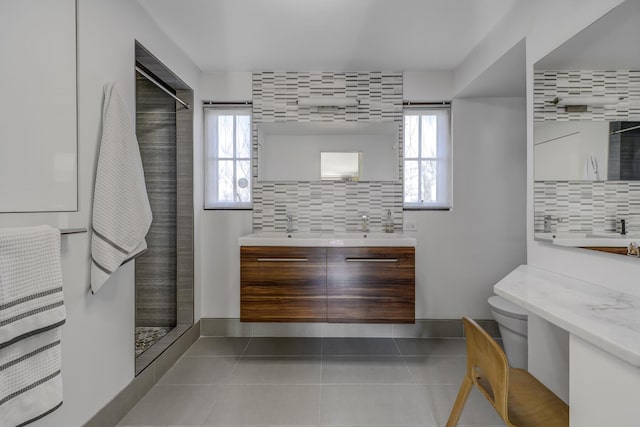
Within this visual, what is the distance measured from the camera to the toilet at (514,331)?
6.84 ft

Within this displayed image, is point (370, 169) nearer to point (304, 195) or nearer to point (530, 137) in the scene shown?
point (304, 195)

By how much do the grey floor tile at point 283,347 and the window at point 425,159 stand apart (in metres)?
1.53

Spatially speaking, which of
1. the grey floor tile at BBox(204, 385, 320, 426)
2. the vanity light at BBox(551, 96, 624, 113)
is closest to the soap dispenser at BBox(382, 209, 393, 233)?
the grey floor tile at BBox(204, 385, 320, 426)

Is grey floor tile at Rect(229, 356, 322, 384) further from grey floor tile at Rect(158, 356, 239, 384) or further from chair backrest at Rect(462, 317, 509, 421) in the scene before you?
chair backrest at Rect(462, 317, 509, 421)

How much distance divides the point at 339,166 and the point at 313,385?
1771mm

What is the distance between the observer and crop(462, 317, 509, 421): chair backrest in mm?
1045

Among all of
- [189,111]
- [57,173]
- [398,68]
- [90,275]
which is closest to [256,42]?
[189,111]

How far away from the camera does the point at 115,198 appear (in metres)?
1.59

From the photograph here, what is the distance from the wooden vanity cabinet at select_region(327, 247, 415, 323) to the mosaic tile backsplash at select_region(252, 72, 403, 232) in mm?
652

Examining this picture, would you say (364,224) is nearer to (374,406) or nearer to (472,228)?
(472,228)

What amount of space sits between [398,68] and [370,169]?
92cm

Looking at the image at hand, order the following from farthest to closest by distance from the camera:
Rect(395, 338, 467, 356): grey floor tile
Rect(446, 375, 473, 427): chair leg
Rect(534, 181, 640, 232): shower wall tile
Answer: Rect(395, 338, 467, 356): grey floor tile
Rect(446, 375, 473, 427): chair leg
Rect(534, 181, 640, 232): shower wall tile

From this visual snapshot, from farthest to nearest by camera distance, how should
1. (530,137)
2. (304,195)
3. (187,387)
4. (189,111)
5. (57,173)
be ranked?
1. (304,195)
2. (189,111)
3. (187,387)
4. (530,137)
5. (57,173)

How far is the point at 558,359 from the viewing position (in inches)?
63.5
